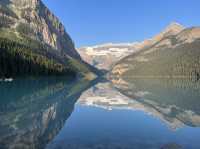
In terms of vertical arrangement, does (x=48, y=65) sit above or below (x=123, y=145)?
above

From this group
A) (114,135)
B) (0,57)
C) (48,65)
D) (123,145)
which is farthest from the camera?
(48,65)

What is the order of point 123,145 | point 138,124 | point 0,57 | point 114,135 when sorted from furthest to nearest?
point 0,57
point 138,124
point 114,135
point 123,145

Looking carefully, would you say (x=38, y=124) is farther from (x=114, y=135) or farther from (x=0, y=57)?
(x=0, y=57)

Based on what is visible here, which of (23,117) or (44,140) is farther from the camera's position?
(23,117)

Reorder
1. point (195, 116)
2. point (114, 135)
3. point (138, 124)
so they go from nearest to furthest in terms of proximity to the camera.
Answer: point (114, 135) → point (138, 124) → point (195, 116)

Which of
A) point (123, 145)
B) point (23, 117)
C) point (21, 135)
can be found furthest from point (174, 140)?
point (23, 117)

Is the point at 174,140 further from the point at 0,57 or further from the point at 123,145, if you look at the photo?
the point at 0,57

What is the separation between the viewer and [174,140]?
21.9 m

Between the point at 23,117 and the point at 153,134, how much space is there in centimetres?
1556

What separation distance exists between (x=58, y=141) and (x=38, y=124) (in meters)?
7.77

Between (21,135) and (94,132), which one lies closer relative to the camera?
(21,135)

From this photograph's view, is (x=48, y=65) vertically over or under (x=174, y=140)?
over

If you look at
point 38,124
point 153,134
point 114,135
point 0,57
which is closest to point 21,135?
point 38,124

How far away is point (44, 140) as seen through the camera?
2084 centimetres
